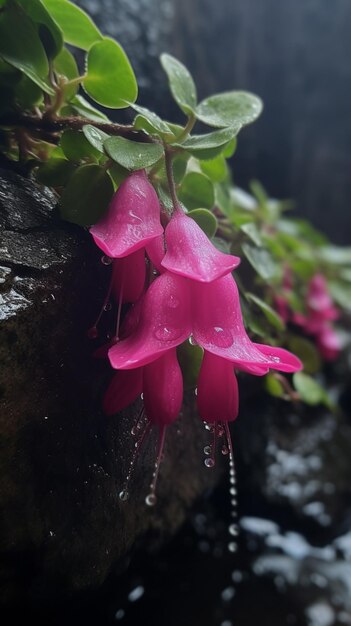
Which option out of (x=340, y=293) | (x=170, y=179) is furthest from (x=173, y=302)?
(x=340, y=293)

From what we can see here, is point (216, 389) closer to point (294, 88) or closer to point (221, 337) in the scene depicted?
point (221, 337)

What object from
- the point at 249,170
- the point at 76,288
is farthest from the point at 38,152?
the point at 249,170

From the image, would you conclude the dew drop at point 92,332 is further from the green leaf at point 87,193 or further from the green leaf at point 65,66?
the green leaf at point 65,66

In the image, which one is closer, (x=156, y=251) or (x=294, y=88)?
(x=156, y=251)

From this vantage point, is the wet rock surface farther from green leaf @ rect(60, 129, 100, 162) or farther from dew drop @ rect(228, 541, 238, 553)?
dew drop @ rect(228, 541, 238, 553)

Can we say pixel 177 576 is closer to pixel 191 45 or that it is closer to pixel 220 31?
pixel 191 45

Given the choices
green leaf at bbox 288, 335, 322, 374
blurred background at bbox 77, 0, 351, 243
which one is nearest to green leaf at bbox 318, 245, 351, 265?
green leaf at bbox 288, 335, 322, 374
